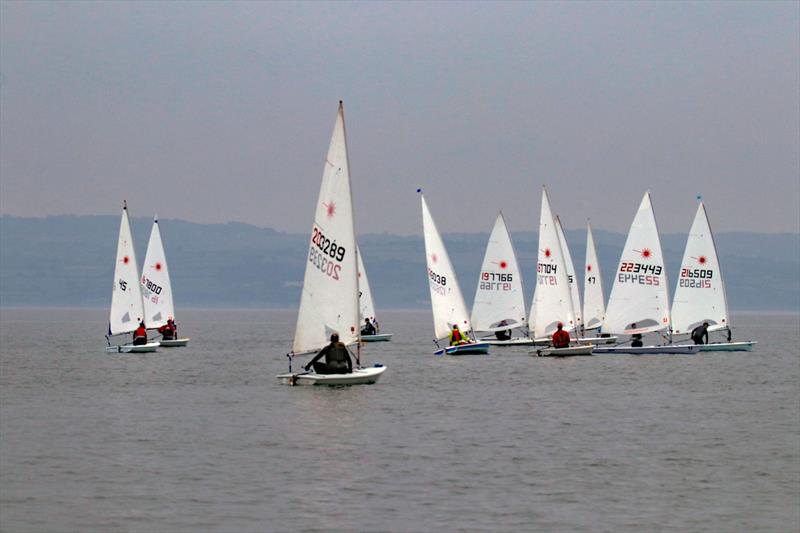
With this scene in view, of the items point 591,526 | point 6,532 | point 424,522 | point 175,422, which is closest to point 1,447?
point 175,422

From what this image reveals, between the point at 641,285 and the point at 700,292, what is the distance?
3214 millimetres

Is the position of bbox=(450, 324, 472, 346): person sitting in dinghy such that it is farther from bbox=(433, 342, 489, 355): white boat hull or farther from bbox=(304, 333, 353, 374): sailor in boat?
bbox=(304, 333, 353, 374): sailor in boat

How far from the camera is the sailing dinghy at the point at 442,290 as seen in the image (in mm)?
69375

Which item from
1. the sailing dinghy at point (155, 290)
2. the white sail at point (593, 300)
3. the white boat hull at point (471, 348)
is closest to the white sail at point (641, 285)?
the white boat hull at point (471, 348)

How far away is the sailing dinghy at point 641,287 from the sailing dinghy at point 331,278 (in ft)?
91.0

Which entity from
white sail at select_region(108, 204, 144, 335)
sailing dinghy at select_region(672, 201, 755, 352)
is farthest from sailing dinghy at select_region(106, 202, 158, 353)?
sailing dinghy at select_region(672, 201, 755, 352)

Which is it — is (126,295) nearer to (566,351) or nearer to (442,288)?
(442,288)

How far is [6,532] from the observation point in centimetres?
2131

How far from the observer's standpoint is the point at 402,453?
3050 cm

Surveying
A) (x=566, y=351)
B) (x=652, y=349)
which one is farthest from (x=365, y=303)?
(x=652, y=349)

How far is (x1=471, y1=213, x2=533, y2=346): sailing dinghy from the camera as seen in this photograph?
243ft

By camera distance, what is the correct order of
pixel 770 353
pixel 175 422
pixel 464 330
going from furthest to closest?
pixel 770 353, pixel 464 330, pixel 175 422

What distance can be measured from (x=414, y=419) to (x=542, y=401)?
783cm

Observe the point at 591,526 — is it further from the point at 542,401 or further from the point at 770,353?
the point at 770,353
